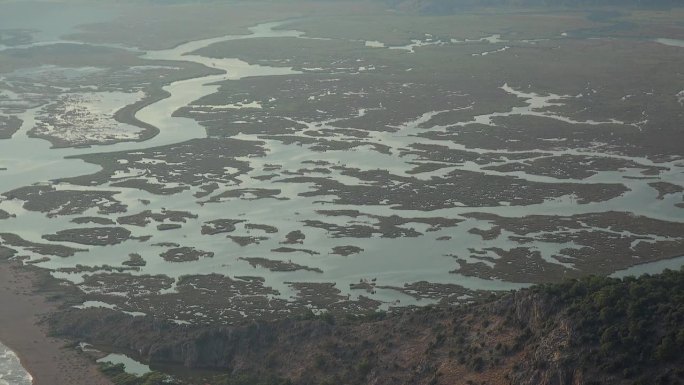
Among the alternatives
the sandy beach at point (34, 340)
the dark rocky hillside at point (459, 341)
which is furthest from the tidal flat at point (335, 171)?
the dark rocky hillside at point (459, 341)

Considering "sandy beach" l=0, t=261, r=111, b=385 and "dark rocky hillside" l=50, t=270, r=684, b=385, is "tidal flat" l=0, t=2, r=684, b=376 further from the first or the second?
"dark rocky hillside" l=50, t=270, r=684, b=385

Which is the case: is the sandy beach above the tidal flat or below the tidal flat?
above

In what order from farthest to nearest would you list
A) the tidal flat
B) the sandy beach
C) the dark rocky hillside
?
the tidal flat
the sandy beach
the dark rocky hillside

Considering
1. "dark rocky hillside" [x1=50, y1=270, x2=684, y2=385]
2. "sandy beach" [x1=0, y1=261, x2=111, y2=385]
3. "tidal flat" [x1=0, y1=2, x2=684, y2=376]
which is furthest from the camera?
"tidal flat" [x1=0, y1=2, x2=684, y2=376]

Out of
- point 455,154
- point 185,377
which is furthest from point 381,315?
point 455,154

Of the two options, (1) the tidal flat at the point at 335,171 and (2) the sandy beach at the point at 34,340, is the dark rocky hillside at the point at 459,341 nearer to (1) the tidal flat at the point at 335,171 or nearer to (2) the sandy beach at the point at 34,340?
(2) the sandy beach at the point at 34,340

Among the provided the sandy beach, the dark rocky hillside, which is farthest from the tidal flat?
the dark rocky hillside

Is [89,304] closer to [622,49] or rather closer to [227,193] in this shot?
[227,193]
